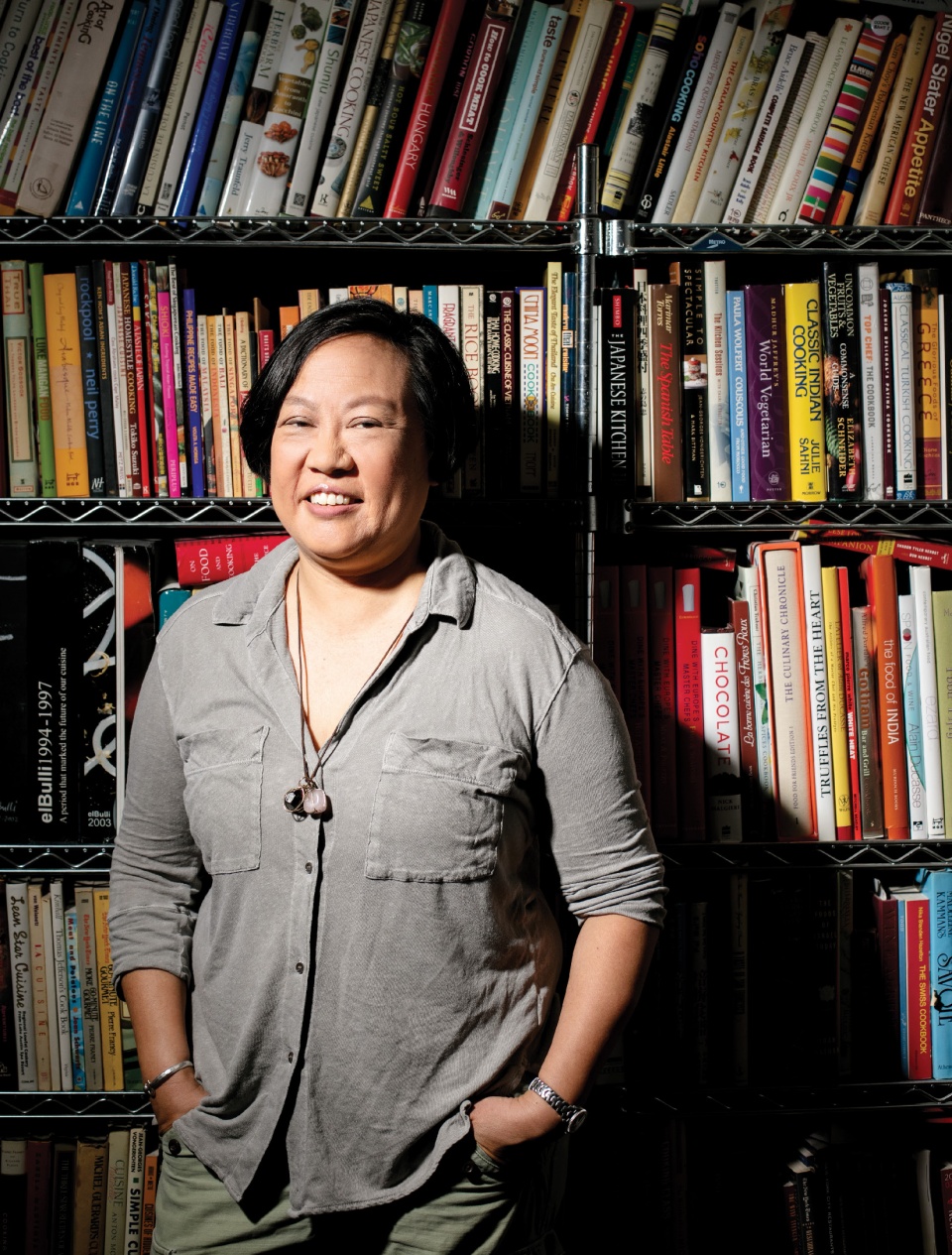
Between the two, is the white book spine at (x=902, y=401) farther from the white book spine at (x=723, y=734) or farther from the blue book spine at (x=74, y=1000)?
the blue book spine at (x=74, y=1000)

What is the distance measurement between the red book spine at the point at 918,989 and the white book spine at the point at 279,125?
57.3 inches

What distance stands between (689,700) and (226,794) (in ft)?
2.33

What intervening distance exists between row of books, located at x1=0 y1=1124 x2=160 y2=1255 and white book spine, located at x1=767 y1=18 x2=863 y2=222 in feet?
5.65

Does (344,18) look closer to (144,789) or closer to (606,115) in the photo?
(606,115)

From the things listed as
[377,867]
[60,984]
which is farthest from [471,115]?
[60,984]

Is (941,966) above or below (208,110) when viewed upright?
below

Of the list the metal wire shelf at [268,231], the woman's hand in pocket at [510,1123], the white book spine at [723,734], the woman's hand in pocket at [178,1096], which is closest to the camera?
the woman's hand in pocket at [510,1123]

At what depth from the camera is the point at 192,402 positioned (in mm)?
1343

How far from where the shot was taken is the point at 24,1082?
135 cm

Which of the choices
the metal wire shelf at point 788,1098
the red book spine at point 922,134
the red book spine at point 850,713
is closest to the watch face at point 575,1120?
the metal wire shelf at point 788,1098

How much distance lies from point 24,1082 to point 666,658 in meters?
1.16

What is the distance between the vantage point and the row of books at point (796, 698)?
4.52 ft

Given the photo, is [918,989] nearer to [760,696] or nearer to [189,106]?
[760,696]

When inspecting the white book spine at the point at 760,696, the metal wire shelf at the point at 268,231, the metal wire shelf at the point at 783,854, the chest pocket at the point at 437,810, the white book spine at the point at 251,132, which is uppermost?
the white book spine at the point at 251,132
